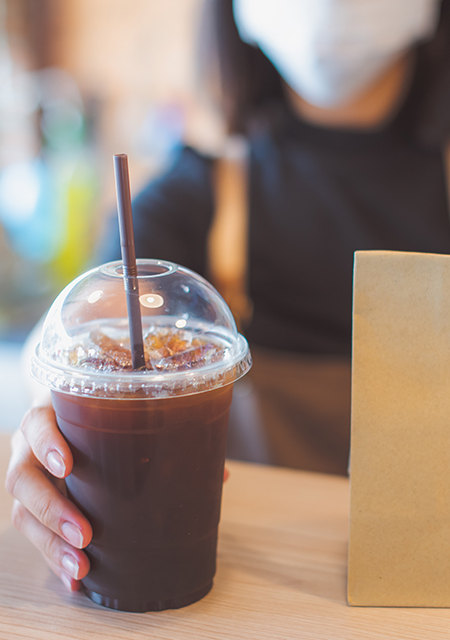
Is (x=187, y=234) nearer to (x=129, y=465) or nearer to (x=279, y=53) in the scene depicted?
(x=279, y=53)

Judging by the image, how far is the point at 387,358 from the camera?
559 millimetres

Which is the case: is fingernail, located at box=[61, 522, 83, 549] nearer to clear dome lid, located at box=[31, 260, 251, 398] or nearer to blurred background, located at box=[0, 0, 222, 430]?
clear dome lid, located at box=[31, 260, 251, 398]

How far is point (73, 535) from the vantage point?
55cm

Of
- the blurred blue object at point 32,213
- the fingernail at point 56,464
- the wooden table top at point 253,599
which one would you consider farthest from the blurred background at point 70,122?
the fingernail at point 56,464

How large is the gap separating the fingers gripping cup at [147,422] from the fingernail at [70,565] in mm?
17

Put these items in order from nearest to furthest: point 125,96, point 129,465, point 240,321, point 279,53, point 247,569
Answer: point 129,465, point 247,569, point 279,53, point 240,321, point 125,96

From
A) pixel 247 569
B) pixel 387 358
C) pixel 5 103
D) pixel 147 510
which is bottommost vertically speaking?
pixel 247 569

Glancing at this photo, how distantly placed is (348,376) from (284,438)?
20 cm

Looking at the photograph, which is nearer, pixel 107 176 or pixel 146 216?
pixel 146 216

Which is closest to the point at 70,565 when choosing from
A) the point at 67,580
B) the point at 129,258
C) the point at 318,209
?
the point at 67,580

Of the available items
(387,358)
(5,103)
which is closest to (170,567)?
(387,358)

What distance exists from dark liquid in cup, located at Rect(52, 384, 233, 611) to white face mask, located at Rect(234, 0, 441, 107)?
0.95 metres

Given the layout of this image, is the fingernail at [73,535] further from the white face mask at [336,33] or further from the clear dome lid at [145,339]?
the white face mask at [336,33]

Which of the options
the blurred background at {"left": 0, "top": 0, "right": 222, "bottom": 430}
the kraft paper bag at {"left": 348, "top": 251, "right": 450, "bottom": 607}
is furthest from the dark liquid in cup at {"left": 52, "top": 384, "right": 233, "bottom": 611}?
the blurred background at {"left": 0, "top": 0, "right": 222, "bottom": 430}
